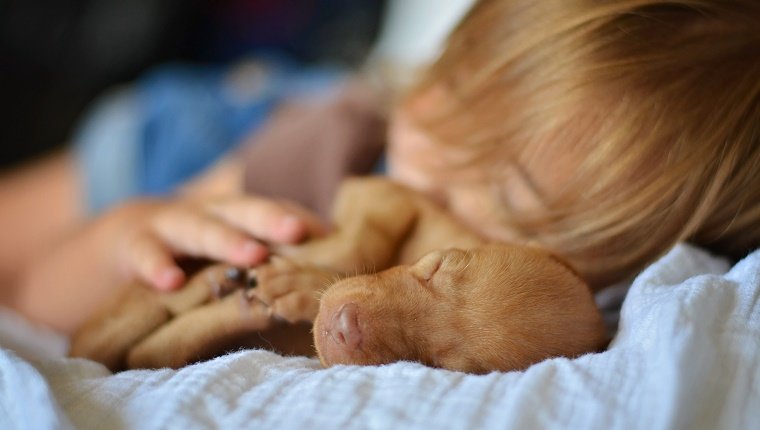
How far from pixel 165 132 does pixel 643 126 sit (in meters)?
1.38

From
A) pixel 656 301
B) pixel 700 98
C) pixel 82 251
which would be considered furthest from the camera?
pixel 82 251

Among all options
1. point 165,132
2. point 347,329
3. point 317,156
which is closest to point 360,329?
point 347,329

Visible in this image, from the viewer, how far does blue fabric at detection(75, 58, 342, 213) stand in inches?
76.9

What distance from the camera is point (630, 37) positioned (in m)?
1.04

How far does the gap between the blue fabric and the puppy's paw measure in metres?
1.04

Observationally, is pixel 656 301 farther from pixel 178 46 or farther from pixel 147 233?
pixel 178 46

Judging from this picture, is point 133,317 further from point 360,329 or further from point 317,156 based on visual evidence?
point 317,156

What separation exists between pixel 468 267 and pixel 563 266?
118 millimetres

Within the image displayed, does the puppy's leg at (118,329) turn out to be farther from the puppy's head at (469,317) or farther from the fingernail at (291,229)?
the puppy's head at (469,317)

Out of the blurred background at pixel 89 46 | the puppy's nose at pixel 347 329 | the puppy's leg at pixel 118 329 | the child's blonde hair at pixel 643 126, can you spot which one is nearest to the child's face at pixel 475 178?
the child's blonde hair at pixel 643 126

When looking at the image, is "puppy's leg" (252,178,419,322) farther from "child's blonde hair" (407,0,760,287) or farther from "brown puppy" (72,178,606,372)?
"child's blonde hair" (407,0,760,287)

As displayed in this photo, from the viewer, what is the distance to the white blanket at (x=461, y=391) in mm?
666

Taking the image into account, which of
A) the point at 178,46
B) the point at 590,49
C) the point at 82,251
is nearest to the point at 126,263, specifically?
the point at 82,251

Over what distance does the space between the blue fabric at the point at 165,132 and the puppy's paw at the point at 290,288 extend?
104 cm
